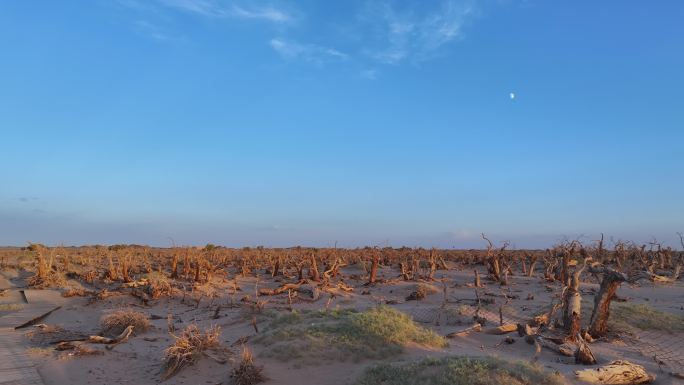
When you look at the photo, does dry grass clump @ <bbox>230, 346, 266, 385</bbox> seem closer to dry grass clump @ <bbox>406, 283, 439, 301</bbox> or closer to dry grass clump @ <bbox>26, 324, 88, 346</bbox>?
dry grass clump @ <bbox>26, 324, 88, 346</bbox>

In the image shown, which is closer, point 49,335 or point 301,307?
point 49,335

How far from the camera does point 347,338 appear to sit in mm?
10047

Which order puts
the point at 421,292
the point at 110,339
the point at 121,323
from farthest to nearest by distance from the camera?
the point at 421,292
the point at 121,323
the point at 110,339

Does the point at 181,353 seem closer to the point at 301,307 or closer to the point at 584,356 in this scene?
the point at 584,356

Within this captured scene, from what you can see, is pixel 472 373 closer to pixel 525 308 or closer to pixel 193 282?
pixel 525 308

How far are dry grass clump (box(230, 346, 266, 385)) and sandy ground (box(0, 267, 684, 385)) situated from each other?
203 millimetres

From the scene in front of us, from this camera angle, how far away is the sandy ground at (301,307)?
29.4ft

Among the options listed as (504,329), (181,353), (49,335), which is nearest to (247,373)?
(181,353)

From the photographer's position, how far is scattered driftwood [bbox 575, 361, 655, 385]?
310 inches

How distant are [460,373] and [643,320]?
7414 millimetres

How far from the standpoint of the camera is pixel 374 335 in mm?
10148

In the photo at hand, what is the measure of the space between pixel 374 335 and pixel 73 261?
23479 mm

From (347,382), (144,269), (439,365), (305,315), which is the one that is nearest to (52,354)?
(305,315)

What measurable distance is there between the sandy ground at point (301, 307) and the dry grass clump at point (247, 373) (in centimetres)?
20
